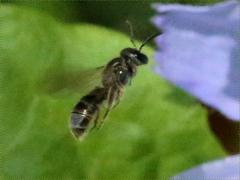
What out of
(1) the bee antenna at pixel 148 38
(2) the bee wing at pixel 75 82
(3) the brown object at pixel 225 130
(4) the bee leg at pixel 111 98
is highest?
(1) the bee antenna at pixel 148 38

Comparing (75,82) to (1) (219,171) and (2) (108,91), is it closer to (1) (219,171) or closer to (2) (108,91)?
(2) (108,91)

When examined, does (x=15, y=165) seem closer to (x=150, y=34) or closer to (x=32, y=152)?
(x=32, y=152)

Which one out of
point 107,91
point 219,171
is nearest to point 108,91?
point 107,91

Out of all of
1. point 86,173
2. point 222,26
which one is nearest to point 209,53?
point 222,26

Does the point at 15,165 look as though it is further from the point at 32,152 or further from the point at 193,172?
the point at 193,172

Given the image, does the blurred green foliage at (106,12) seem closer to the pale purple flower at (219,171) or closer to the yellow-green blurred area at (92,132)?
the yellow-green blurred area at (92,132)

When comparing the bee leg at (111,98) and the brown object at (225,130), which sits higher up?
the bee leg at (111,98)

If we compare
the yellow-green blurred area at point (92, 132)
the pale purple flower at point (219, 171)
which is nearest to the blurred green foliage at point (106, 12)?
the yellow-green blurred area at point (92, 132)
